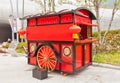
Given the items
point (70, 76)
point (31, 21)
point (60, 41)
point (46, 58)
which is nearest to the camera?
point (60, 41)

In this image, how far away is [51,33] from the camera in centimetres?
478

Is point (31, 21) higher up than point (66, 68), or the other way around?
point (31, 21)

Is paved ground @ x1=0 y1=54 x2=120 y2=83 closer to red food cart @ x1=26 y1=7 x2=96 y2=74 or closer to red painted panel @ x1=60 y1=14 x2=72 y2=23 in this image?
red food cart @ x1=26 y1=7 x2=96 y2=74

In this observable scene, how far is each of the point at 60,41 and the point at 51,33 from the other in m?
0.39

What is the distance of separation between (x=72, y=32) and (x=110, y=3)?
8.80 m

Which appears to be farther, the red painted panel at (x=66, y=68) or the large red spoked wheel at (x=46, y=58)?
the large red spoked wheel at (x=46, y=58)

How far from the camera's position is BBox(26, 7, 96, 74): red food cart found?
4.36 m

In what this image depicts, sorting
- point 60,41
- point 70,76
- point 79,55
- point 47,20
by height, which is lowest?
point 70,76

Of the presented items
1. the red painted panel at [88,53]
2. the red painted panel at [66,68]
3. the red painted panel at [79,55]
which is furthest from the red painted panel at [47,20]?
the red painted panel at [88,53]

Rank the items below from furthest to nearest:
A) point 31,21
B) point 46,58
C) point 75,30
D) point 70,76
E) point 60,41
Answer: point 31,21, point 46,58, point 70,76, point 60,41, point 75,30

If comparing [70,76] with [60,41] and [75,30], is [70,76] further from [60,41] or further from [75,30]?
[75,30]

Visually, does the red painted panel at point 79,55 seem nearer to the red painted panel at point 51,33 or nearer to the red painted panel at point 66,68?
the red painted panel at point 66,68

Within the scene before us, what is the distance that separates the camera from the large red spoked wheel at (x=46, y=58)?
4.87 meters

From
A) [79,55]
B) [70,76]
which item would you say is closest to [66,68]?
[70,76]
